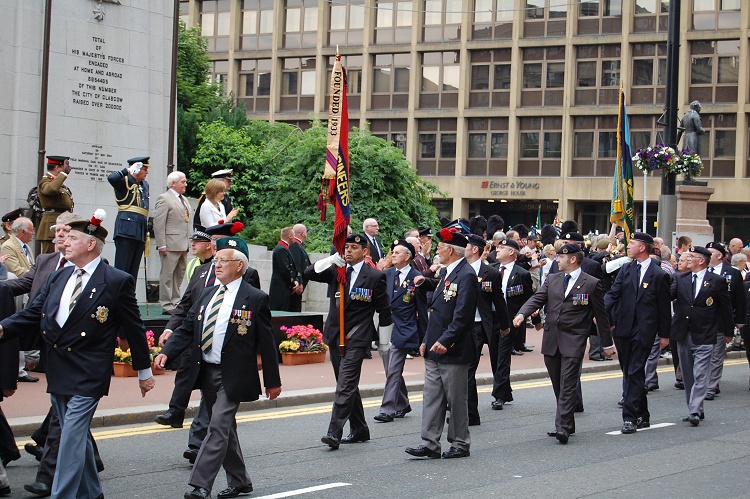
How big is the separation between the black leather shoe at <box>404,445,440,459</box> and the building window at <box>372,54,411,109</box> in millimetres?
46469

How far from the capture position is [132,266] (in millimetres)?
15055

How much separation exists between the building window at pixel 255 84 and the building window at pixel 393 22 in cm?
675

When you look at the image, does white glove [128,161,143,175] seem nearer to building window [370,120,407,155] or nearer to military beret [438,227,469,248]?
military beret [438,227,469,248]

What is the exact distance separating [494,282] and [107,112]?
8464 mm

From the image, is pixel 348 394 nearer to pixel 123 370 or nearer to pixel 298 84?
pixel 123 370

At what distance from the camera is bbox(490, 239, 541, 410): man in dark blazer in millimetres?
13500

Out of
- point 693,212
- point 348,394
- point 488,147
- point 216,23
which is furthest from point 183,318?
point 216,23

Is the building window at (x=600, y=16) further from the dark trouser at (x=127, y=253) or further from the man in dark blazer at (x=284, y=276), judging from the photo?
the dark trouser at (x=127, y=253)

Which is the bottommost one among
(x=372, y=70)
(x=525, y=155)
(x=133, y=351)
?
(x=133, y=351)

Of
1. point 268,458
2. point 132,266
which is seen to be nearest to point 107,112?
point 132,266

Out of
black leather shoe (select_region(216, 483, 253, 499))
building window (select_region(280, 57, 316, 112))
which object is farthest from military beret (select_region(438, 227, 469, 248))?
building window (select_region(280, 57, 316, 112))

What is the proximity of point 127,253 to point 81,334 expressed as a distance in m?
7.94

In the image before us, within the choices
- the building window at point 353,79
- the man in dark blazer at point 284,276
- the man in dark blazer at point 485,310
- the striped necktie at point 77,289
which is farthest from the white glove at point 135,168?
the building window at point 353,79

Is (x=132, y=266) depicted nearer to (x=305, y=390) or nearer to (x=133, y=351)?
(x=305, y=390)
